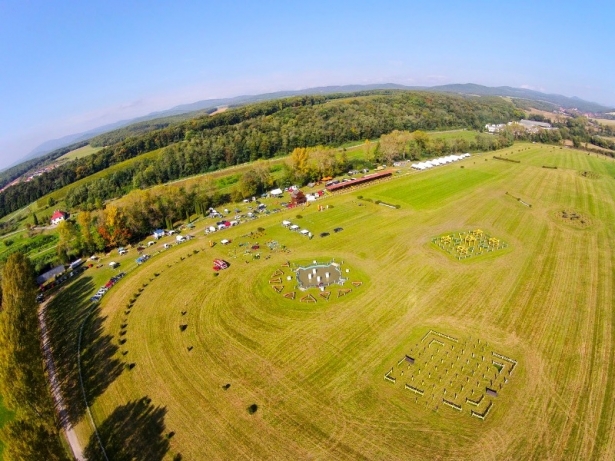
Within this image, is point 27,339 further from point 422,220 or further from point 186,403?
point 422,220

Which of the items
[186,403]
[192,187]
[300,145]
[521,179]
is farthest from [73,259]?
[521,179]

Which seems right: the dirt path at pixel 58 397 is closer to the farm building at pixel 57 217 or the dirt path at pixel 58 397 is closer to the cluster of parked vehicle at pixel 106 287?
the cluster of parked vehicle at pixel 106 287

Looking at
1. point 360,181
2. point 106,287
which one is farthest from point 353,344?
point 360,181

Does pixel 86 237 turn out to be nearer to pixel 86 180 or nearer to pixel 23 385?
pixel 23 385

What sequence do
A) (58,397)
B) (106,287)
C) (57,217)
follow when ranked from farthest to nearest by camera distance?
(57,217)
(106,287)
(58,397)

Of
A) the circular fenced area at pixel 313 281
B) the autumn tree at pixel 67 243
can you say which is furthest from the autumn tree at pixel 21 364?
the circular fenced area at pixel 313 281

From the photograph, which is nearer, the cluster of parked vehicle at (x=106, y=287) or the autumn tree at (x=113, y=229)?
the cluster of parked vehicle at (x=106, y=287)

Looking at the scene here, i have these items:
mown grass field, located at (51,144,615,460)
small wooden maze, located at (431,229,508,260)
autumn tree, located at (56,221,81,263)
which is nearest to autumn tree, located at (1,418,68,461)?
mown grass field, located at (51,144,615,460)
